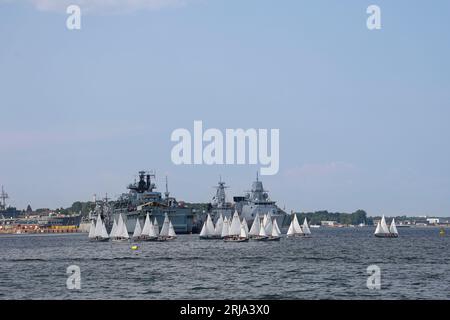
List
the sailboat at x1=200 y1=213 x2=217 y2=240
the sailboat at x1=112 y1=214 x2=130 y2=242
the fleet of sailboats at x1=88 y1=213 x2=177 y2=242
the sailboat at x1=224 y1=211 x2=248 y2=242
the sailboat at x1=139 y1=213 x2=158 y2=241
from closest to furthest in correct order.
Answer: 1. the sailboat at x1=224 y1=211 x2=248 y2=242
2. the sailboat at x1=112 y1=214 x2=130 y2=242
3. the fleet of sailboats at x1=88 y1=213 x2=177 y2=242
4. the sailboat at x1=139 y1=213 x2=158 y2=241
5. the sailboat at x1=200 y1=213 x2=217 y2=240

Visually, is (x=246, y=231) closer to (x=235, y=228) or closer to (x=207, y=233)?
(x=235, y=228)

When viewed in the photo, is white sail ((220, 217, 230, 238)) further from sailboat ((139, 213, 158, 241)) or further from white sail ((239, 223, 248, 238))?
sailboat ((139, 213, 158, 241))

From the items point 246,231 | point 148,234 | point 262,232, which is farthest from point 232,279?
point 148,234

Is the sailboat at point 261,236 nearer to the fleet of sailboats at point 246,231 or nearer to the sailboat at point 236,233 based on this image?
the fleet of sailboats at point 246,231

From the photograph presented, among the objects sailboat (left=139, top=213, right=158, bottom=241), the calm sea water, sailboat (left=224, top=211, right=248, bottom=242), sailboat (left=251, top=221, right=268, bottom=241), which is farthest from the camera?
sailboat (left=139, top=213, right=158, bottom=241)

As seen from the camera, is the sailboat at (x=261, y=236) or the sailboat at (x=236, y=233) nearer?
the sailboat at (x=236, y=233)

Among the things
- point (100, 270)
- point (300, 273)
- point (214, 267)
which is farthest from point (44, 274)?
point (300, 273)

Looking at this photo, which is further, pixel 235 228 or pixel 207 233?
pixel 207 233

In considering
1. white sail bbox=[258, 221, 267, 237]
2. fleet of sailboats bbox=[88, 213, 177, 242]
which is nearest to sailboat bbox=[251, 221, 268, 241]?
white sail bbox=[258, 221, 267, 237]

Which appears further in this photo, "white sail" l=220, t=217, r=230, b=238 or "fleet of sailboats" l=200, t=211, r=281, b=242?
"white sail" l=220, t=217, r=230, b=238

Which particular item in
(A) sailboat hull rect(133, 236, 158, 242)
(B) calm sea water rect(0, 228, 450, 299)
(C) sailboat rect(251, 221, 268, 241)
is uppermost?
(C) sailboat rect(251, 221, 268, 241)

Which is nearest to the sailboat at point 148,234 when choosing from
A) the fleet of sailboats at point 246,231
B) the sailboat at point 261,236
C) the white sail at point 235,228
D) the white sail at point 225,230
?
the white sail at point 225,230
